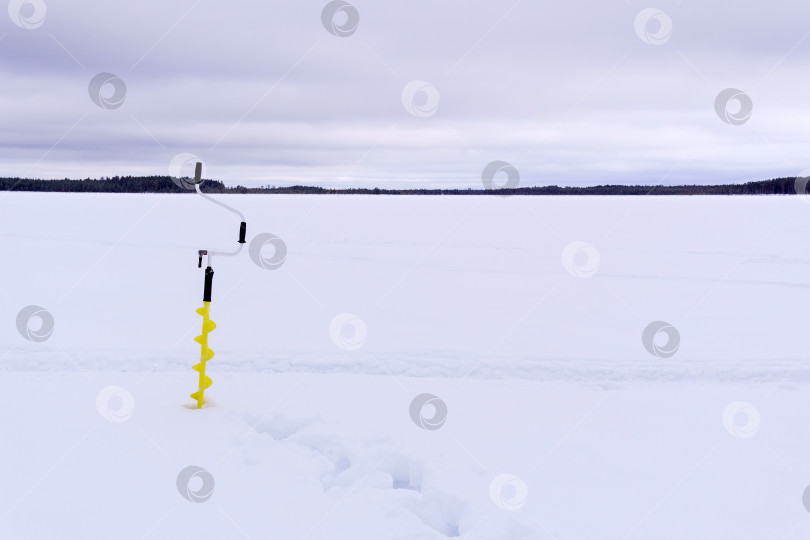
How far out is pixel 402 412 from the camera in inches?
217

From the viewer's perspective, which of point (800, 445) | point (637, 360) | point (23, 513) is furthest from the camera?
point (637, 360)

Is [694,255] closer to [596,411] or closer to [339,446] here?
[596,411]

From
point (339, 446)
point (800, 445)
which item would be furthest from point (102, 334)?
point (800, 445)

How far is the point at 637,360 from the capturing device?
24.8 ft

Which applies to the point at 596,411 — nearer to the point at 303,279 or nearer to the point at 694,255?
the point at 303,279

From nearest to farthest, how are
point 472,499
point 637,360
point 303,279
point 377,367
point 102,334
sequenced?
point 472,499 → point 377,367 → point 637,360 → point 102,334 → point 303,279

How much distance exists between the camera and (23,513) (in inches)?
143

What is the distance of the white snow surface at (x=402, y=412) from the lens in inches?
151

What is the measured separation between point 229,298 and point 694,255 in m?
14.5

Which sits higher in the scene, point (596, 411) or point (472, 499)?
point (596, 411)

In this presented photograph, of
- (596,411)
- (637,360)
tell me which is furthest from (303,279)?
(596,411)

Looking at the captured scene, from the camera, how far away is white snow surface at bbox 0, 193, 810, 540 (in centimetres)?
384

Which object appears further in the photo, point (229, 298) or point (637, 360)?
point (229, 298)

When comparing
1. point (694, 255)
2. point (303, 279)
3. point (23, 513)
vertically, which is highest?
point (694, 255)
